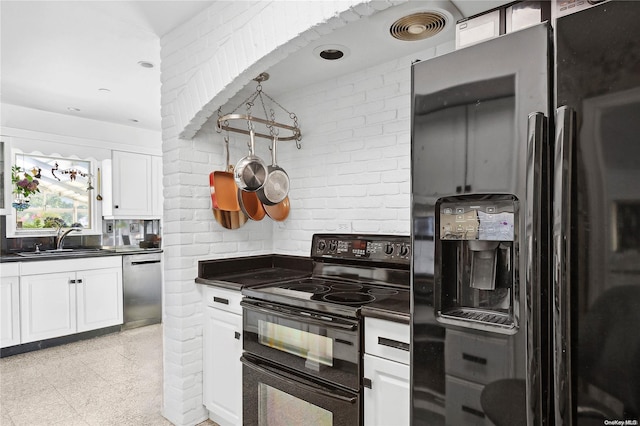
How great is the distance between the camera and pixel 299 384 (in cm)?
185

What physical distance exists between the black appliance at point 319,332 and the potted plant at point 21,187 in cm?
349

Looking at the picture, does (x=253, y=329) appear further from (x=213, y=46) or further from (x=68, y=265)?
(x=68, y=265)

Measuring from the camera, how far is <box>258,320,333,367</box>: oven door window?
178cm

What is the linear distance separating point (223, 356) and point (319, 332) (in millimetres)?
848

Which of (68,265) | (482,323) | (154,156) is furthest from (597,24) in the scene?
(154,156)

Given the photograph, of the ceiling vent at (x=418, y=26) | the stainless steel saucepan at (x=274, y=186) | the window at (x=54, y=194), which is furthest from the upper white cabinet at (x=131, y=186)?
the ceiling vent at (x=418, y=26)

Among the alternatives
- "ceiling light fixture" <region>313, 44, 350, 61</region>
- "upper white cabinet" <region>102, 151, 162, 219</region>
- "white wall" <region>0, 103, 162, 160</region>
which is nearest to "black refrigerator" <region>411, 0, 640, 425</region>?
"ceiling light fixture" <region>313, 44, 350, 61</region>

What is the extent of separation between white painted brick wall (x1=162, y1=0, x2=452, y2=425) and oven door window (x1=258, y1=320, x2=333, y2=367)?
0.69 meters

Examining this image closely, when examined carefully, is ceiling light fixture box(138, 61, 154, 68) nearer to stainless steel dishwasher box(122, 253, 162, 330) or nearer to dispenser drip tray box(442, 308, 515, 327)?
stainless steel dishwasher box(122, 253, 162, 330)

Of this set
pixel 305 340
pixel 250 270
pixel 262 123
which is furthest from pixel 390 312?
pixel 262 123

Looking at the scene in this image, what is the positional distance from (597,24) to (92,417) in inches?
126

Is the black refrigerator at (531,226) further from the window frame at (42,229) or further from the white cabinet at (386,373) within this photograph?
the window frame at (42,229)


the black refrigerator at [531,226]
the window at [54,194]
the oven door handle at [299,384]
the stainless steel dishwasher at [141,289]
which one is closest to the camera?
the black refrigerator at [531,226]

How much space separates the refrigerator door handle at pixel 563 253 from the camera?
1.00 meters
